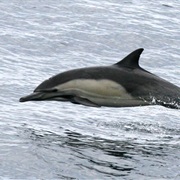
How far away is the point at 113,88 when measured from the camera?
44.3ft

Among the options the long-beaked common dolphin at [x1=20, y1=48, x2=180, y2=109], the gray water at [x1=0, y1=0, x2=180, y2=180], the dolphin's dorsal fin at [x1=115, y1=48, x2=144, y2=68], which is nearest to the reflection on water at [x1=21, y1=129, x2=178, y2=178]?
the gray water at [x1=0, y1=0, x2=180, y2=180]

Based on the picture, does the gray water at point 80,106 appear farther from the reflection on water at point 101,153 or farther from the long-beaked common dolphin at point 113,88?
the long-beaked common dolphin at point 113,88

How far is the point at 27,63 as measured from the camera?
18.4m

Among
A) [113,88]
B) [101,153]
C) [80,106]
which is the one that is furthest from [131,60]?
[101,153]

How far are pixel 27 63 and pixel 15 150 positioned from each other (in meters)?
7.03

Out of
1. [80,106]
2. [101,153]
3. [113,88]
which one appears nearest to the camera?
[101,153]

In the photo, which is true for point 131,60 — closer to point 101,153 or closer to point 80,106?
point 80,106

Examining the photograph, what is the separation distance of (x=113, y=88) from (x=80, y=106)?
1824 mm

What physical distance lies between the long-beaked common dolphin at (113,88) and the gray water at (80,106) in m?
0.44

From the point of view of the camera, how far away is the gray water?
1102cm

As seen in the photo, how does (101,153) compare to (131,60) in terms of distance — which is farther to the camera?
(131,60)

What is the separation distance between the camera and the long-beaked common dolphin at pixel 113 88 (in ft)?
44.2

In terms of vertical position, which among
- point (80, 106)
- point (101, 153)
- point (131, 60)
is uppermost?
point (131, 60)

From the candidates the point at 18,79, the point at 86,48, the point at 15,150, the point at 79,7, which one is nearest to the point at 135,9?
the point at 79,7
